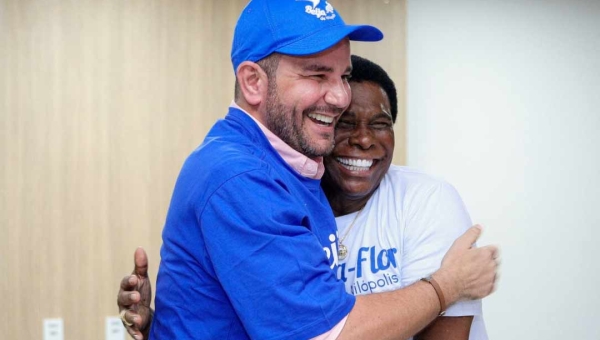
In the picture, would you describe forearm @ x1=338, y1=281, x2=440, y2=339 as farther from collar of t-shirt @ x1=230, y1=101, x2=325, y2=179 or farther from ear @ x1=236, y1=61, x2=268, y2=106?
ear @ x1=236, y1=61, x2=268, y2=106

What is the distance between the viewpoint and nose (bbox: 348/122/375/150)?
1.74 metres

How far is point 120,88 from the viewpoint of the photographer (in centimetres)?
293

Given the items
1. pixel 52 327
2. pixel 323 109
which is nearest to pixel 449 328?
pixel 323 109

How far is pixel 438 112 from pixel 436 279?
2209mm

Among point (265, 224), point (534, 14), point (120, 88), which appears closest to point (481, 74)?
point (534, 14)

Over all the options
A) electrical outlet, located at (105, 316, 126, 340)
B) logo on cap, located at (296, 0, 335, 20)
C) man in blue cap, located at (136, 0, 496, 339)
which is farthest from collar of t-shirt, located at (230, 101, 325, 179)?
electrical outlet, located at (105, 316, 126, 340)

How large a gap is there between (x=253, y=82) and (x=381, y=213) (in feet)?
1.65

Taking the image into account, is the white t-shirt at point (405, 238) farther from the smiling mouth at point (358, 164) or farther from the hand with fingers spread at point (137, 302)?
the hand with fingers spread at point (137, 302)

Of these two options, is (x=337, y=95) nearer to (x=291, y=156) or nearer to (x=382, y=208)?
(x=291, y=156)

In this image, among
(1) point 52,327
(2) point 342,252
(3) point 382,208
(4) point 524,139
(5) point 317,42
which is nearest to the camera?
(5) point 317,42

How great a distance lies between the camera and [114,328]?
2969 mm

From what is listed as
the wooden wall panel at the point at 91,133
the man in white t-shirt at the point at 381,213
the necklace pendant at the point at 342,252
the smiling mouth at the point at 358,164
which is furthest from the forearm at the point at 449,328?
the wooden wall panel at the point at 91,133

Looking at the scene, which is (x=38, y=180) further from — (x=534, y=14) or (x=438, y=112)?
(x=534, y=14)

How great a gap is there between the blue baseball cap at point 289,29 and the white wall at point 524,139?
2158mm
